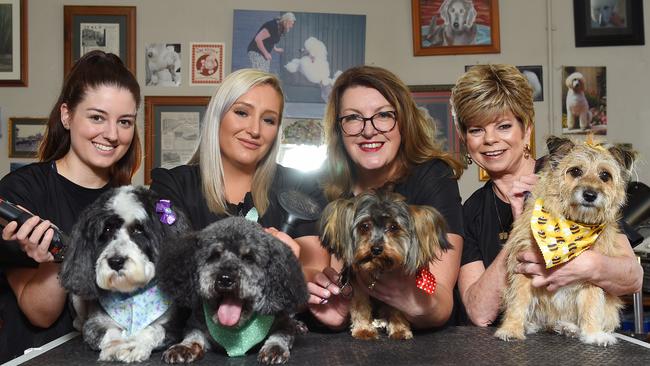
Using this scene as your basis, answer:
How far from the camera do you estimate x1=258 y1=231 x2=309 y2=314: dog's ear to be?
148cm

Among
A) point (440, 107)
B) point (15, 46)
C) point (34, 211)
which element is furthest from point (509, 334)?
point (15, 46)

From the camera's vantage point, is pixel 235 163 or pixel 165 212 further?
pixel 235 163

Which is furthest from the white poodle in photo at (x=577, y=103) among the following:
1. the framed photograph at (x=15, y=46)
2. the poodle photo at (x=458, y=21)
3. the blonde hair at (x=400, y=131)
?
the framed photograph at (x=15, y=46)

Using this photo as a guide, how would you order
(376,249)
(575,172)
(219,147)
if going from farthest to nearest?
(219,147), (575,172), (376,249)

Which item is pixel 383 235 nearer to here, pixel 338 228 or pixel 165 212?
pixel 338 228

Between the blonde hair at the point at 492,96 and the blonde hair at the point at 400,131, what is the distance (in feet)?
0.56

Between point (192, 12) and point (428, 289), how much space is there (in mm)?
3397

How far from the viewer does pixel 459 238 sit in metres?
2.18

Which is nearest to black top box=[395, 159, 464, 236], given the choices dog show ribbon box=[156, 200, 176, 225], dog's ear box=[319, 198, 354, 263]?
dog's ear box=[319, 198, 354, 263]

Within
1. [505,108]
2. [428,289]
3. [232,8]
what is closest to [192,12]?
[232,8]

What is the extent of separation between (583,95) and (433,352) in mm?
3454

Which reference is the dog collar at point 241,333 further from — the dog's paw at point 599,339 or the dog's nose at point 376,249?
the dog's paw at point 599,339

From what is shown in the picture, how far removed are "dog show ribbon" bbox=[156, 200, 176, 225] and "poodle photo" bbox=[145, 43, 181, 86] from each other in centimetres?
306

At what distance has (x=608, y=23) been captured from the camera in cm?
450
